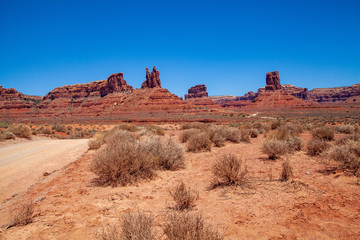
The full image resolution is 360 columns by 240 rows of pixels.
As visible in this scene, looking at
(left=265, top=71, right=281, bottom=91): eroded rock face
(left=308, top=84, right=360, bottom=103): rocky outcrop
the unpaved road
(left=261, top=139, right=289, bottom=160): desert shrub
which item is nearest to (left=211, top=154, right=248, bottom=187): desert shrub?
(left=261, top=139, right=289, bottom=160): desert shrub

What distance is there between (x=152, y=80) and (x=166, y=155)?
90.8 meters

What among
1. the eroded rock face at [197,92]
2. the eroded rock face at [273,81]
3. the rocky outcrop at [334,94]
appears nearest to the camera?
the eroded rock face at [273,81]

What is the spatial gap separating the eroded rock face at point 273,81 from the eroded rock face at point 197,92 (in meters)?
49.8

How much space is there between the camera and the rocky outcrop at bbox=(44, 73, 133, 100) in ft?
343

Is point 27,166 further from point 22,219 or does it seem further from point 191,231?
point 191,231

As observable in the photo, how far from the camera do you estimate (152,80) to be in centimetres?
9500

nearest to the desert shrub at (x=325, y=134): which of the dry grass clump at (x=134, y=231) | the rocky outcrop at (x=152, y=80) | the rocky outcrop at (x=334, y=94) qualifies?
the dry grass clump at (x=134, y=231)

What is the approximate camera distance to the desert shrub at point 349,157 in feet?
18.5

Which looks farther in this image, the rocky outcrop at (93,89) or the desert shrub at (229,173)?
the rocky outcrop at (93,89)

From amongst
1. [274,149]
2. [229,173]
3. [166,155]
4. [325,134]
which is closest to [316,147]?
[274,149]

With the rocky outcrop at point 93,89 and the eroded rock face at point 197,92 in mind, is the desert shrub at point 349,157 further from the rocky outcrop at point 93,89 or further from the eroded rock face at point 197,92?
the eroded rock face at point 197,92

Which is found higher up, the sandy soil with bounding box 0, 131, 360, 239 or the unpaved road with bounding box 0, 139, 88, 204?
the unpaved road with bounding box 0, 139, 88, 204

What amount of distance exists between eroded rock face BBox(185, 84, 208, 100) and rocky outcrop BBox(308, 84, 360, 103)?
270 ft

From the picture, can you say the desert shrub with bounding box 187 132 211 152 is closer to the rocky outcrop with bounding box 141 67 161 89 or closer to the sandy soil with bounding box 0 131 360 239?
the sandy soil with bounding box 0 131 360 239
